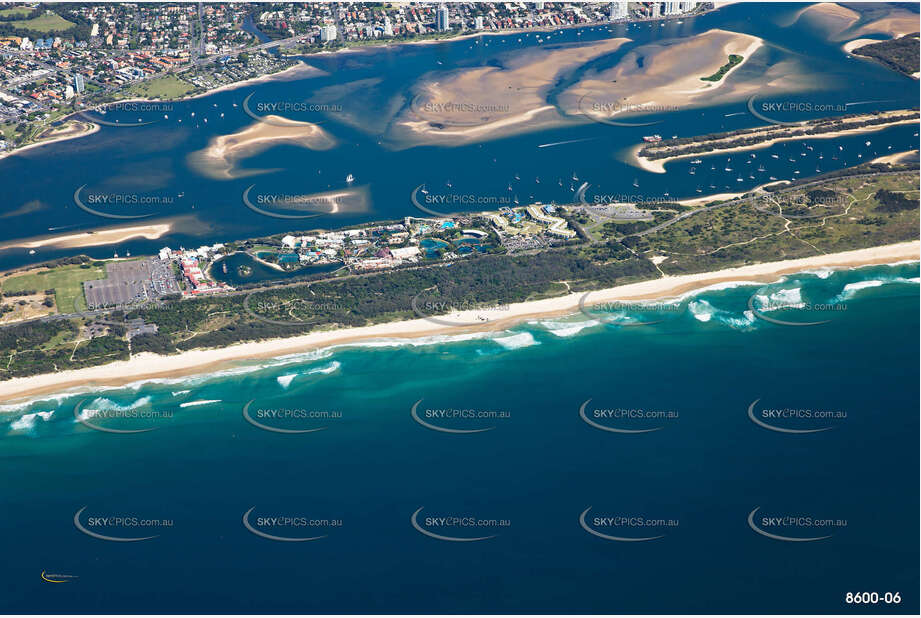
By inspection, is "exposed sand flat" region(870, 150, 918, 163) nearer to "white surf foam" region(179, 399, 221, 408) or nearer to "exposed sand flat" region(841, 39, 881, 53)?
"exposed sand flat" region(841, 39, 881, 53)

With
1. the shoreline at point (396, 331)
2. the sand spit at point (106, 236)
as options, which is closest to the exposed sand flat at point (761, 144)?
the shoreline at point (396, 331)

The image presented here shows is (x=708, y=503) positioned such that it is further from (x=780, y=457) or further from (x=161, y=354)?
(x=161, y=354)

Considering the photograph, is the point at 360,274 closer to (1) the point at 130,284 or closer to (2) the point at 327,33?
(1) the point at 130,284

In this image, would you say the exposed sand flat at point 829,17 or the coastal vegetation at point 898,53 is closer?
the coastal vegetation at point 898,53

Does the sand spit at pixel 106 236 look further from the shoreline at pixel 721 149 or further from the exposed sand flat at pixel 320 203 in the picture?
the shoreline at pixel 721 149

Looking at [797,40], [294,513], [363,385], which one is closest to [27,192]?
[363,385]

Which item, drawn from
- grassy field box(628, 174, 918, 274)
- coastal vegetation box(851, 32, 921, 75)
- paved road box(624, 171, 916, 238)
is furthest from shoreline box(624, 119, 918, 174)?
coastal vegetation box(851, 32, 921, 75)

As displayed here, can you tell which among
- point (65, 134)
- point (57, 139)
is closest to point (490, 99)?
point (65, 134)
